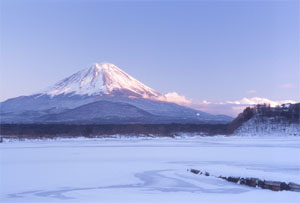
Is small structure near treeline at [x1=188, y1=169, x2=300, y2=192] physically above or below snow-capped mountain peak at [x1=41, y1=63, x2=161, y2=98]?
below

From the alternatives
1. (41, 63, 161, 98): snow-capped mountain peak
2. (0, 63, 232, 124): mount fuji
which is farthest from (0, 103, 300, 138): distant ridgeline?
(41, 63, 161, 98): snow-capped mountain peak

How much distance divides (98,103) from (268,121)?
64.1 metres

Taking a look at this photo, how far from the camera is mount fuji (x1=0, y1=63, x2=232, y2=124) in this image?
80.4 m

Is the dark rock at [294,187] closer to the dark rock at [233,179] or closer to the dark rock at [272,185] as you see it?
the dark rock at [272,185]

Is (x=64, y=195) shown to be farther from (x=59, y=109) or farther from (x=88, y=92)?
A: (x=88, y=92)

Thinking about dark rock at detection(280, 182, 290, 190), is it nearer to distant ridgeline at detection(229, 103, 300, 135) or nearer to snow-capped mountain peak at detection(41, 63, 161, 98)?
distant ridgeline at detection(229, 103, 300, 135)

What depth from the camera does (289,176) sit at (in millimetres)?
9984

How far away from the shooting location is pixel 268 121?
35469mm

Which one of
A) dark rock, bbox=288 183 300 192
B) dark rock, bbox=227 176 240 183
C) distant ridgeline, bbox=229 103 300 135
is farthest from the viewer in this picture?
distant ridgeline, bbox=229 103 300 135

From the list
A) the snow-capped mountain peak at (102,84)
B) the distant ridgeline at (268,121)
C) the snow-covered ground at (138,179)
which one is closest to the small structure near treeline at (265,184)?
the snow-covered ground at (138,179)

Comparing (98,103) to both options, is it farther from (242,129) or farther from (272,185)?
(272,185)

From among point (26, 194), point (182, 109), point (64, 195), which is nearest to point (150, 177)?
point (64, 195)

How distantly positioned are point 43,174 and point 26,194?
260 cm

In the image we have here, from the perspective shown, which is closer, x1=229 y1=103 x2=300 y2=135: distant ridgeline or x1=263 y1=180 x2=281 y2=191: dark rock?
x1=263 y1=180 x2=281 y2=191: dark rock
